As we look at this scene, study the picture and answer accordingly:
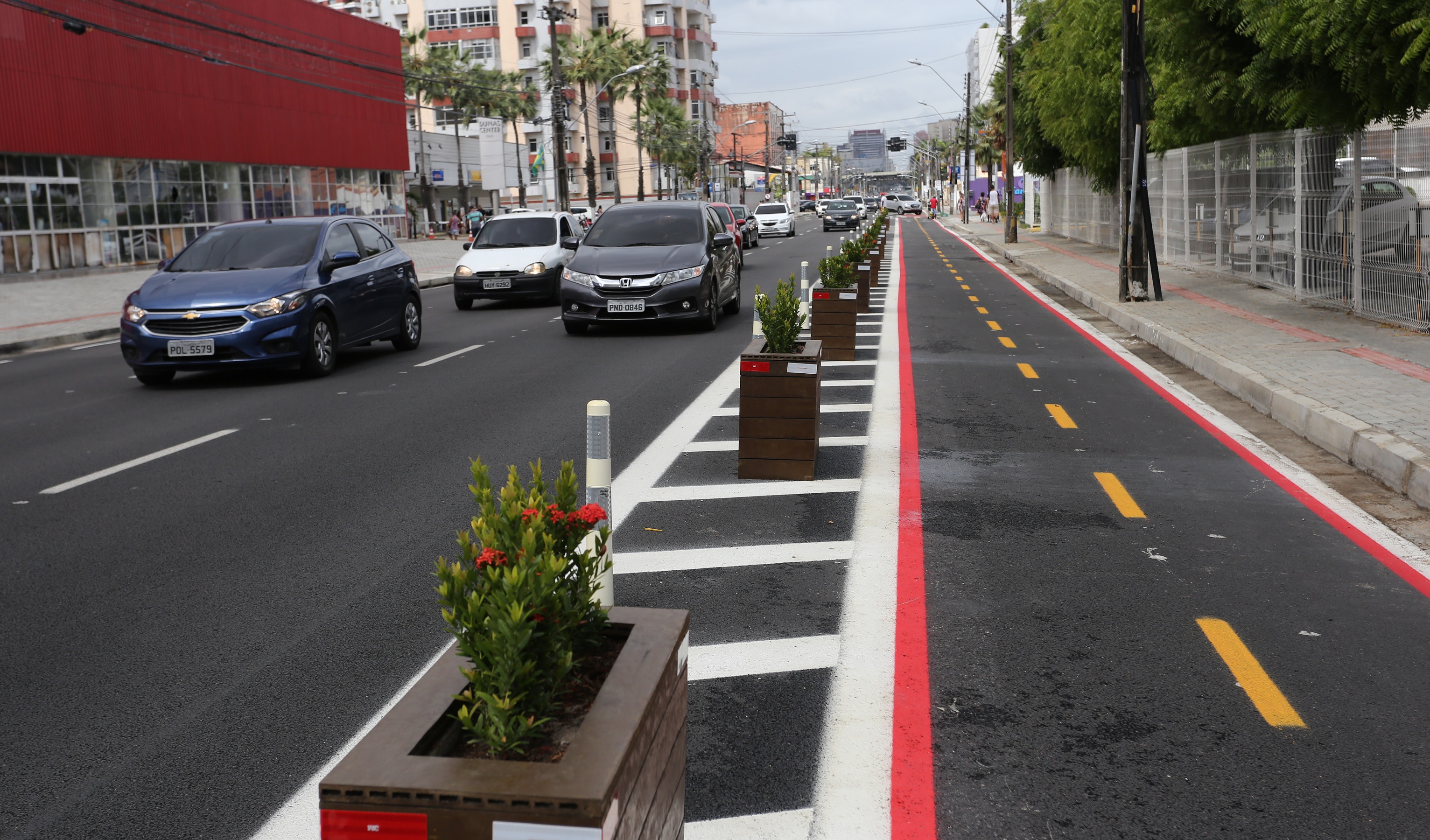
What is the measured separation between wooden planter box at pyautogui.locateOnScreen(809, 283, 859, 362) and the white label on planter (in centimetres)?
1177

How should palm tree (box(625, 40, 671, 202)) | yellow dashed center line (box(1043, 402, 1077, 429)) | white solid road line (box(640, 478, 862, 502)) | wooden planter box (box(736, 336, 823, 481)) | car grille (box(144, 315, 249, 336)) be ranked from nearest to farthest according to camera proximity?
white solid road line (box(640, 478, 862, 502))
wooden planter box (box(736, 336, 823, 481))
yellow dashed center line (box(1043, 402, 1077, 429))
car grille (box(144, 315, 249, 336))
palm tree (box(625, 40, 671, 202))

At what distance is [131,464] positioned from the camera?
28.8 ft

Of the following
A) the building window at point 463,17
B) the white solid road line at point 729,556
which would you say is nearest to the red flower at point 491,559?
the white solid road line at point 729,556

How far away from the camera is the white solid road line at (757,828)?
3428 millimetres

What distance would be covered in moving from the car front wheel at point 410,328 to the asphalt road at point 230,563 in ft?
6.47

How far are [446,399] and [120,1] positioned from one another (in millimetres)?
32831

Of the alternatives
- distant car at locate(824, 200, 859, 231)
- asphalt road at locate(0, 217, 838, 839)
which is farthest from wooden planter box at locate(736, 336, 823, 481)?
distant car at locate(824, 200, 859, 231)

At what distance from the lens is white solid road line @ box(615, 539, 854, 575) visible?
20.0ft

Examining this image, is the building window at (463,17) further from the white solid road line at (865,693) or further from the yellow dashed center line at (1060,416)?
the white solid road line at (865,693)

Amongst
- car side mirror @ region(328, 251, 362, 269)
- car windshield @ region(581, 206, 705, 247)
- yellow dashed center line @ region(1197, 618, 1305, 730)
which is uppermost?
car windshield @ region(581, 206, 705, 247)

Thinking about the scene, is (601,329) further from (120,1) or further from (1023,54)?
(1023,54)

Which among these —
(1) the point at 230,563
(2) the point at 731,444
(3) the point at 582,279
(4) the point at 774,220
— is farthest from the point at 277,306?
(4) the point at 774,220

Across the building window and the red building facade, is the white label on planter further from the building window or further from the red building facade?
the building window

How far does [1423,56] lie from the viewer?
12.1 meters
